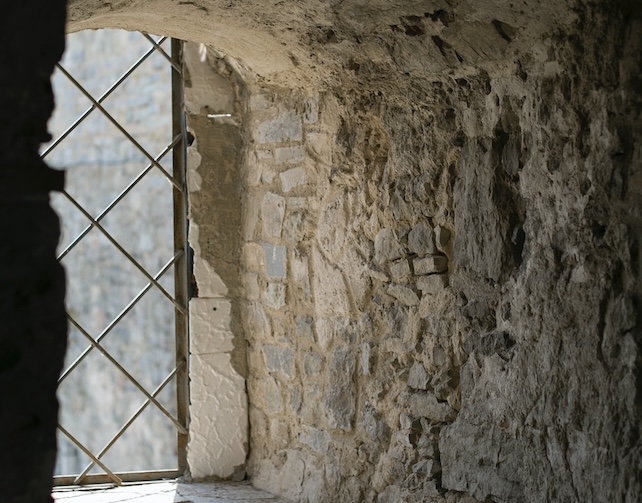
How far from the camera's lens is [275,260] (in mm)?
3541

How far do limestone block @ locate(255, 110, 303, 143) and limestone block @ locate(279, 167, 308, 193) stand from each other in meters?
0.12

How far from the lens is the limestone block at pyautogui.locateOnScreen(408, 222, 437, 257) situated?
2750 mm

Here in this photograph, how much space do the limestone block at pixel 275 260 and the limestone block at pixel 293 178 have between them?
0.23 meters

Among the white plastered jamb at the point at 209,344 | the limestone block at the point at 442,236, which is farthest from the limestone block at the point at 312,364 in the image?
the limestone block at the point at 442,236

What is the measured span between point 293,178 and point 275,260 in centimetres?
33

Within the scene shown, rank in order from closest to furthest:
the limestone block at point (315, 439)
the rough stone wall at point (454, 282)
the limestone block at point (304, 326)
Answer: the rough stone wall at point (454, 282)
the limestone block at point (315, 439)
the limestone block at point (304, 326)

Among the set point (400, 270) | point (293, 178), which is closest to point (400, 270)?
point (400, 270)

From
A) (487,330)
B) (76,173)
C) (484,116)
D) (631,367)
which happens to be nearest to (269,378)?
(487,330)

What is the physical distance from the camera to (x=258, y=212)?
12.0 ft

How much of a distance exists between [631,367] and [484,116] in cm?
82

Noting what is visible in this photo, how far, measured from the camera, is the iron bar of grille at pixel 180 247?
381 centimetres

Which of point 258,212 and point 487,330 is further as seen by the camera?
point 258,212

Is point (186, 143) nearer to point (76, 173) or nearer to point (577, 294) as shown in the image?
point (577, 294)

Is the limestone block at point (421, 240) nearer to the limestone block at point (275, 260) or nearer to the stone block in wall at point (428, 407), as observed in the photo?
the stone block in wall at point (428, 407)
